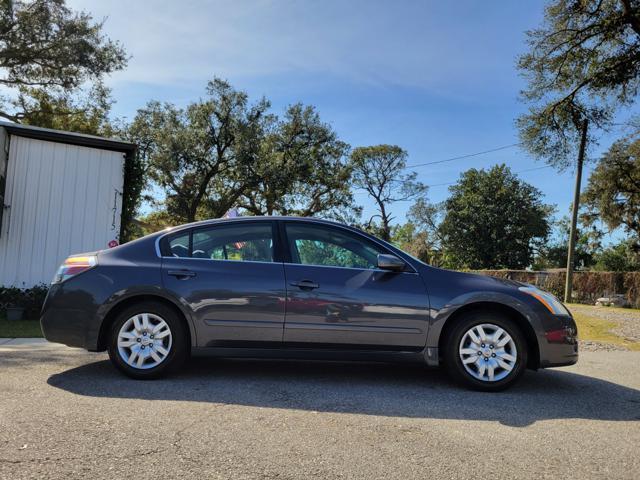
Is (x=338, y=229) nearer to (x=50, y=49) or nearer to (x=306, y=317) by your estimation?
(x=306, y=317)

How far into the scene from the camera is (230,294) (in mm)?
4559

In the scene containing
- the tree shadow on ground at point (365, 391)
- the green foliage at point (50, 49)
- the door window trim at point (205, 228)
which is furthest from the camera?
the green foliage at point (50, 49)

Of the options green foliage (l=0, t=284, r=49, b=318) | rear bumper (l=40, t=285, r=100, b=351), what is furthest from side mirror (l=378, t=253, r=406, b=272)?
green foliage (l=0, t=284, r=49, b=318)

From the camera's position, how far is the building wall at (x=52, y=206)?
10.4 meters

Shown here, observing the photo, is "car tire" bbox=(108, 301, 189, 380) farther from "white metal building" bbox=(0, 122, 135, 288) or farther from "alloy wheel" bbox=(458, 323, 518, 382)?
"white metal building" bbox=(0, 122, 135, 288)

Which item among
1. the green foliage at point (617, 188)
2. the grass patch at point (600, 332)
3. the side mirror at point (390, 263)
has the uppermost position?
the green foliage at point (617, 188)

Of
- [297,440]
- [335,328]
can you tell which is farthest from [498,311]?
[297,440]

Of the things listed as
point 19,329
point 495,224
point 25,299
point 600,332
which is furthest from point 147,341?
point 495,224

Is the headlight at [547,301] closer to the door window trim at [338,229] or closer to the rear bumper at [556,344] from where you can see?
the rear bumper at [556,344]

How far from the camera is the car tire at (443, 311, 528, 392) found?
450 centimetres

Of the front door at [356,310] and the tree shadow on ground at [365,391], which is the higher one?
the front door at [356,310]

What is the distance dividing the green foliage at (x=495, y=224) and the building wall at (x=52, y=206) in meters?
44.9

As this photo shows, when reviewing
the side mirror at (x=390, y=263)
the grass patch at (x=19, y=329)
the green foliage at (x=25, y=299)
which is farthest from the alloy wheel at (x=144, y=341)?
the green foliage at (x=25, y=299)

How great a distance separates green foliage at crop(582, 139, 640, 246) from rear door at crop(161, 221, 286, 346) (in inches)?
1086
